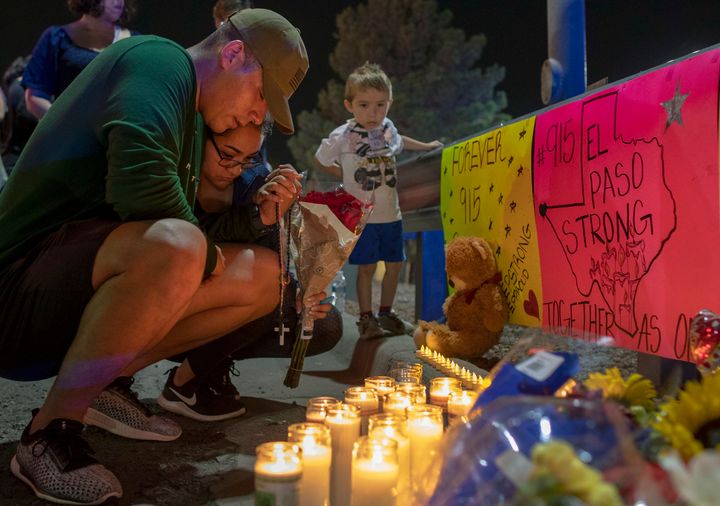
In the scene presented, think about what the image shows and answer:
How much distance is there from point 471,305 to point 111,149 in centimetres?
204

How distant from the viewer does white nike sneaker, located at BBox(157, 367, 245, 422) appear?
106 inches

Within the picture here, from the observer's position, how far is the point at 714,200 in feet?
6.61

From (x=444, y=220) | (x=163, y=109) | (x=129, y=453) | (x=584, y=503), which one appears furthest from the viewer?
(x=444, y=220)

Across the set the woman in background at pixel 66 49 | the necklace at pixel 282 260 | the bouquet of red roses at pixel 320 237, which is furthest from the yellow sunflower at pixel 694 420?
the woman in background at pixel 66 49

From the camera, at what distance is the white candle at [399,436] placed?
149cm

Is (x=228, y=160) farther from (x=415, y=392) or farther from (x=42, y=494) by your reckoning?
(x=42, y=494)

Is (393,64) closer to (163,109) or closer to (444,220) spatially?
(444,220)

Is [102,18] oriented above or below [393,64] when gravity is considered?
below

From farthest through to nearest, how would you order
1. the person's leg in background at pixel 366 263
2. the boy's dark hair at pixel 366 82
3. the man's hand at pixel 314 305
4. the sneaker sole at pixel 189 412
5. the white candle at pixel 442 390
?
the boy's dark hair at pixel 366 82 → the person's leg in background at pixel 366 263 → the sneaker sole at pixel 189 412 → the man's hand at pixel 314 305 → the white candle at pixel 442 390

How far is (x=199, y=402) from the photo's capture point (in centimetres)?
273

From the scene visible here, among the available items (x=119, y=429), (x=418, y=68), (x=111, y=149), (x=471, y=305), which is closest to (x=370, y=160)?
(x=471, y=305)

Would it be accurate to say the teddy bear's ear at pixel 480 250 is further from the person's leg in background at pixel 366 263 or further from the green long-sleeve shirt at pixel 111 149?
the green long-sleeve shirt at pixel 111 149

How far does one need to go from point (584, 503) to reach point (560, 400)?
0.22m

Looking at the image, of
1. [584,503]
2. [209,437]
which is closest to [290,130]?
[209,437]
